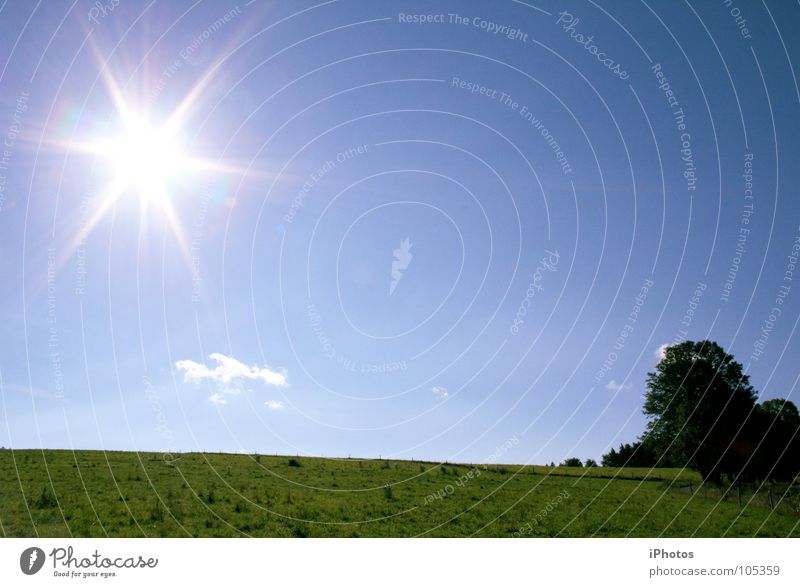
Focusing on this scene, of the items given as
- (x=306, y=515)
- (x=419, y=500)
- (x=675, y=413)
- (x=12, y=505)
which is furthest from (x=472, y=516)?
(x=675, y=413)

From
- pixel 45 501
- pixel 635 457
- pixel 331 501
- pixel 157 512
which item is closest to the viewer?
pixel 157 512

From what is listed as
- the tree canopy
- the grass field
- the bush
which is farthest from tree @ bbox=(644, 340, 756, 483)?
the bush

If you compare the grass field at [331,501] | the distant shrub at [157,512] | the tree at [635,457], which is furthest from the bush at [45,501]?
the tree at [635,457]

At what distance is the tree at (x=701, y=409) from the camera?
33.0m

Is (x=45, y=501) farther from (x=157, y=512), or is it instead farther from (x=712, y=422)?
(x=712, y=422)

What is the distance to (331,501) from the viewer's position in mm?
19969

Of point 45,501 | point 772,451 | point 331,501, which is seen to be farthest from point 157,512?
point 772,451

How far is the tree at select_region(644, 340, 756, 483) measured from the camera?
A: 33000 mm

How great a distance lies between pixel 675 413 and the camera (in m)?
34.8

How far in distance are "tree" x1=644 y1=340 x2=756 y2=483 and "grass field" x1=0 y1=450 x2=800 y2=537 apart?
2.87 m

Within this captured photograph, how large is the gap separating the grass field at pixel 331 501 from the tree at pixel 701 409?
2866 millimetres

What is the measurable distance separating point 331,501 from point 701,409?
25027mm

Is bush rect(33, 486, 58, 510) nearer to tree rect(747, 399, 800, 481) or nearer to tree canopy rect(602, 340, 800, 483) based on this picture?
tree canopy rect(602, 340, 800, 483)

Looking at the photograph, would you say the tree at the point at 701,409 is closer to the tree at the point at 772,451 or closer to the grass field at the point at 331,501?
the tree at the point at 772,451
